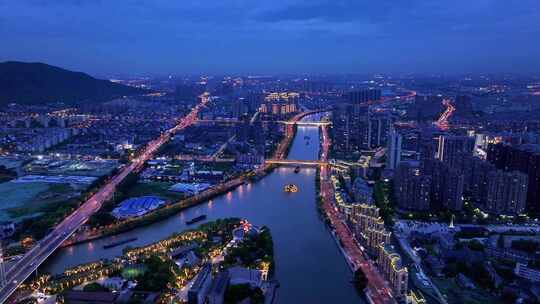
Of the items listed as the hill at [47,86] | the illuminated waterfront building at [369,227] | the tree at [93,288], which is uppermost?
the hill at [47,86]

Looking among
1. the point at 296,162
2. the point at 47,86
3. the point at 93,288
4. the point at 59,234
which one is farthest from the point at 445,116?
Answer: the point at 47,86

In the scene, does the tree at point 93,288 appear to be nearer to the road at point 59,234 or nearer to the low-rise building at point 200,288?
the road at point 59,234

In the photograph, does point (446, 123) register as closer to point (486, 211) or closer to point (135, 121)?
point (486, 211)

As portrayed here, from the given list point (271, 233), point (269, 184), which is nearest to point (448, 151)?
point (269, 184)

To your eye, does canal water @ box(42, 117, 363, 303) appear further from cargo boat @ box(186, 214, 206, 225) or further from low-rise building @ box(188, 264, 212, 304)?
low-rise building @ box(188, 264, 212, 304)

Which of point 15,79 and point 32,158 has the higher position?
point 15,79

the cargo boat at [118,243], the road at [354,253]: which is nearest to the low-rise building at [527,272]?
the road at [354,253]

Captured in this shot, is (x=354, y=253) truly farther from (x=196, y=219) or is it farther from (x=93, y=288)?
(x=93, y=288)
